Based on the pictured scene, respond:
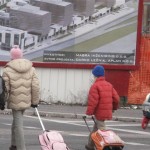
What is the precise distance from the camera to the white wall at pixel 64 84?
23719 millimetres

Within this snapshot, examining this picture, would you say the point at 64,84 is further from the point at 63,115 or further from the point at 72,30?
the point at 63,115

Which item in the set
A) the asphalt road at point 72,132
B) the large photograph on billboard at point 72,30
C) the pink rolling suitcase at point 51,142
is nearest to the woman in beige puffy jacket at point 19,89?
the pink rolling suitcase at point 51,142

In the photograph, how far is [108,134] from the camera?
1090 centimetres

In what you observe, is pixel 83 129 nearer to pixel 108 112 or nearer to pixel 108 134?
pixel 108 112

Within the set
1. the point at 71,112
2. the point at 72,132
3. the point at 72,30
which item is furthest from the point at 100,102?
the point at 72,30

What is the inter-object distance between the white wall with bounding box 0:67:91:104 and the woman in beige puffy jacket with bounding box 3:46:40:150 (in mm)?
12001

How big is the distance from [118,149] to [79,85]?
13.0m

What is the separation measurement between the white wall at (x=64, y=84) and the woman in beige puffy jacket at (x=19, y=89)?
12.0m

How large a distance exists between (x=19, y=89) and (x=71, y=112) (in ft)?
33.2

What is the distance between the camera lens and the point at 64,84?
2370 centimetres

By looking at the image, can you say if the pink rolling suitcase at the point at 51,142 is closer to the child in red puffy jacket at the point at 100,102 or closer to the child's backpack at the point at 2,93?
the child's backpack at the point at 2,93

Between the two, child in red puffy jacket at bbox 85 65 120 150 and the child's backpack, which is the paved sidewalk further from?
the child's backpack

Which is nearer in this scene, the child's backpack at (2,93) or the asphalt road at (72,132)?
the child's backpack at (2,93)

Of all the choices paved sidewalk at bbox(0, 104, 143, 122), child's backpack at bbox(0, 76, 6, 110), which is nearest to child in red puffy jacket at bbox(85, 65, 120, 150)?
child's backpack at bbox(0, 76, 6, 110)
